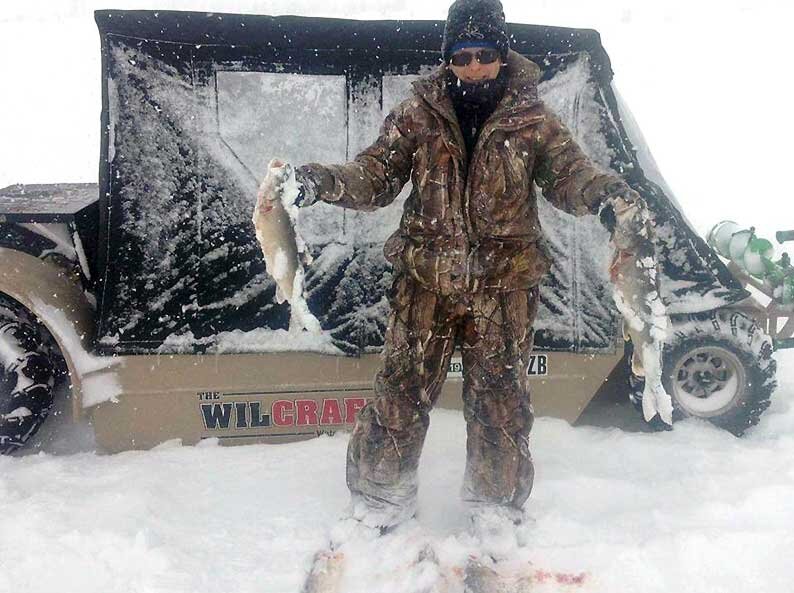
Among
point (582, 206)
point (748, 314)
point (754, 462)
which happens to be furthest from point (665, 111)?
point (582, 206)

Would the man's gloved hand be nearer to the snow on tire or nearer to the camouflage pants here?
the camouflage pants

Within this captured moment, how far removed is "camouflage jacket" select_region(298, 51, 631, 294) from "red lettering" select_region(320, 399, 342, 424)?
1.31 m

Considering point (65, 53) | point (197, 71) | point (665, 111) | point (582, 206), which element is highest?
point (65, 53)

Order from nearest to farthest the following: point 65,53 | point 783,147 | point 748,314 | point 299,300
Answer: point 299,300 < point 748,314 < point 783,147 < point 65,53

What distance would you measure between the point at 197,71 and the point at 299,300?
1662 millimetres

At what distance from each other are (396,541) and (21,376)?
223 cm

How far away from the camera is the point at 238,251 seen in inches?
144

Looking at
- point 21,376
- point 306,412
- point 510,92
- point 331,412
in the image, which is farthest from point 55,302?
point 510,92

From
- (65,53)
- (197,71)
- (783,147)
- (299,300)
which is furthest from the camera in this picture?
(65,53)

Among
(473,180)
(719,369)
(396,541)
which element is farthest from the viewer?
(719,369)

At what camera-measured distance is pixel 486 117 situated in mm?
2809

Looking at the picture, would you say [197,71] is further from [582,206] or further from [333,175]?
[582,206]

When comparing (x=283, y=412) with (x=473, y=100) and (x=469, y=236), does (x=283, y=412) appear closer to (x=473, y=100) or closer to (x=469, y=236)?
(x=469, y=236)

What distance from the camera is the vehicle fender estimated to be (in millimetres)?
3529
